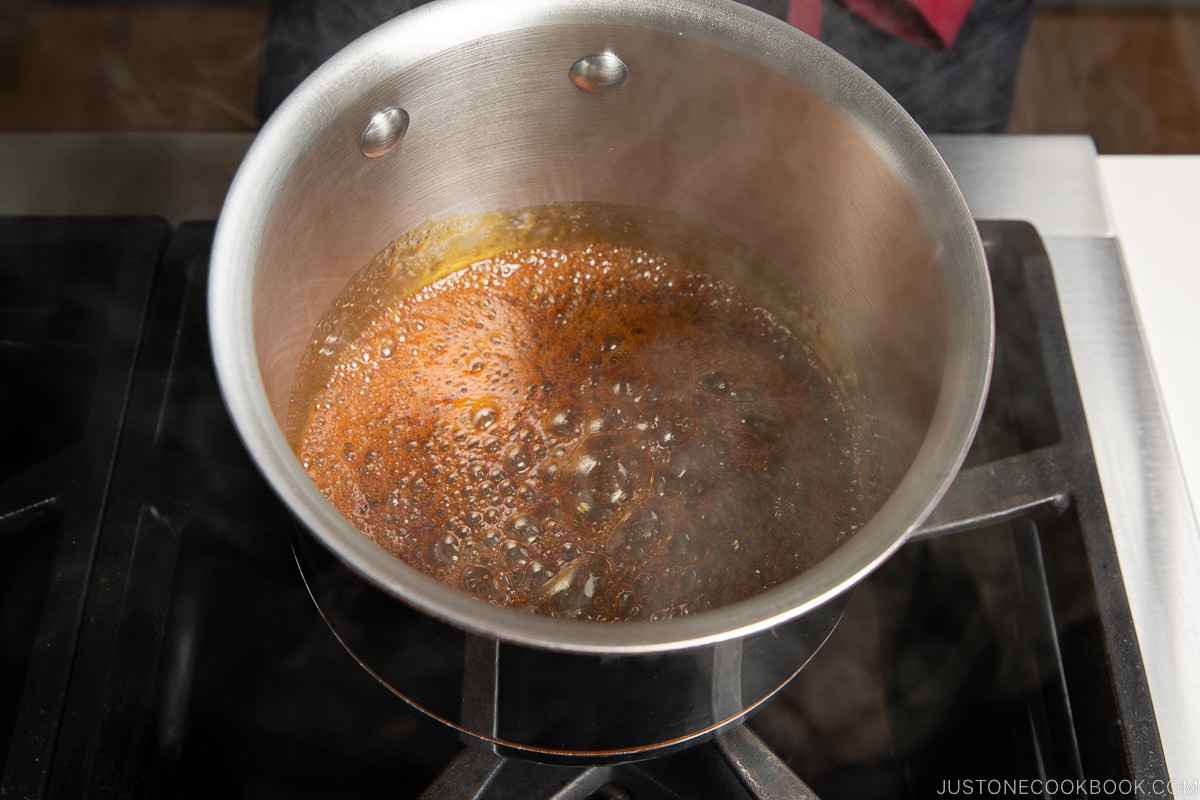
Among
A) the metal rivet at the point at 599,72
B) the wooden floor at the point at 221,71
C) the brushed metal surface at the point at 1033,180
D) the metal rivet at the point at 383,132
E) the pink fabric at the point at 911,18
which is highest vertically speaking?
the wooden floor at the point at 221,71

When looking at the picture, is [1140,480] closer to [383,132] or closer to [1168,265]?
[1168,265]

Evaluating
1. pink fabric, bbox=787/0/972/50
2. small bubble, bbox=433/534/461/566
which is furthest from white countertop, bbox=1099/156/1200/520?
small bubble, bbox=433/534/461/566

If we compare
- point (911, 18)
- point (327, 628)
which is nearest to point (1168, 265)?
point (911, 18)

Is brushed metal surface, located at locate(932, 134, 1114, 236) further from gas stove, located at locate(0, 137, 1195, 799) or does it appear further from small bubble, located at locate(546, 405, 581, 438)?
small bubble, located at locate(546, 405, 581, 438)

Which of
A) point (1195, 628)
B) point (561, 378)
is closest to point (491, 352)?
point (561, 378)

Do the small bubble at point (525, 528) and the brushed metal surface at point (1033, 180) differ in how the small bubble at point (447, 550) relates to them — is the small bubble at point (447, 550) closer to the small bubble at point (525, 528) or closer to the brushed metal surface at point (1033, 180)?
the small bubble at point (525, 528)

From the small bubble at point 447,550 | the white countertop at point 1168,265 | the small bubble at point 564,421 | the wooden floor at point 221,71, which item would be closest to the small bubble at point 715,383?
the small bubble at point 564,421

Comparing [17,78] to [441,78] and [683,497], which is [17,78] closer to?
[441,78]
